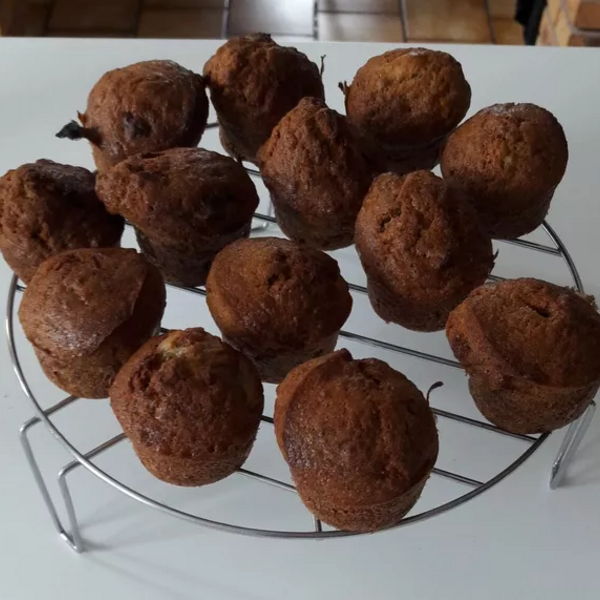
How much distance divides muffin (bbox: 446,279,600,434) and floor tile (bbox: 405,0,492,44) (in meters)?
1.82

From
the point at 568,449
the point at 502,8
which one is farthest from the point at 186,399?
the point at 502,8

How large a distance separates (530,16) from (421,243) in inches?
66.4

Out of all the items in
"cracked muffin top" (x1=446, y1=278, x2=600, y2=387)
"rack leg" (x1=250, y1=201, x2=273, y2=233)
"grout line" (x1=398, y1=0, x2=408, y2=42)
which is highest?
"cracked muffin top" (x1=446, y1=278, x2=600, y2=387)

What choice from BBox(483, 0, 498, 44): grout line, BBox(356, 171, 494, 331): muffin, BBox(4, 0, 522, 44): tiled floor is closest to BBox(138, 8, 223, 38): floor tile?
BBox(4, 0, 522, 44): tiled floor

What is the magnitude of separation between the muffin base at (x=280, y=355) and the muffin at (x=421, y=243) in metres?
0.09

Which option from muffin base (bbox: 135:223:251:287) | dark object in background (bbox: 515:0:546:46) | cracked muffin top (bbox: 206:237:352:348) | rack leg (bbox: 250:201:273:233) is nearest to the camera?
cracked muffin top (bbox: 206:237:352:348)

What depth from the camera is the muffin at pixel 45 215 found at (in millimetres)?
870

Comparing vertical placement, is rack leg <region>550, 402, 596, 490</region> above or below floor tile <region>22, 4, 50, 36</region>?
above

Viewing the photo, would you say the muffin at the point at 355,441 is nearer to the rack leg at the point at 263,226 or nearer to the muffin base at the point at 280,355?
the muffin base at the point at 280,355

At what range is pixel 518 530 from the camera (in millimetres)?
961

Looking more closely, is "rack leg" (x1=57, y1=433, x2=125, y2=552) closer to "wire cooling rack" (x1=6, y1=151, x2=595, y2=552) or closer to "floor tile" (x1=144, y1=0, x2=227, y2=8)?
"wire cooling rack" (x1=6, y1=151, x2=595, y2=552)

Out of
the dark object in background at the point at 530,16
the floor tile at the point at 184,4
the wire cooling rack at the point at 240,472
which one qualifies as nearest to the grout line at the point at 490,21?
the dark object in background at the point at 530,16

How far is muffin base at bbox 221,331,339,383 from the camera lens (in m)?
0.83

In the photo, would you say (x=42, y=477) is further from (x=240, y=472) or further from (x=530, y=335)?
(x=530, y=335)
